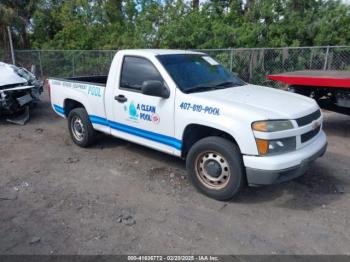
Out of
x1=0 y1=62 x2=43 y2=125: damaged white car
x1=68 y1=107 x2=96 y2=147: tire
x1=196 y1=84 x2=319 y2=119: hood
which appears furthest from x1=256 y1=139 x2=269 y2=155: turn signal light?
x1=0 y1=62 x2=43 y2=125: damaged white car

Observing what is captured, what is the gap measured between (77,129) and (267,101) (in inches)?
148

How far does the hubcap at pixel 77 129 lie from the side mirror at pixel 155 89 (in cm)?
231

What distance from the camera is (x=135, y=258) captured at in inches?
123

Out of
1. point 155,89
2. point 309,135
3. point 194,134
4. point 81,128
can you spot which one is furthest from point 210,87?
point 81,128

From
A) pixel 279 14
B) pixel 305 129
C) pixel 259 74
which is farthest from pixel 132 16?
pixel 305 129

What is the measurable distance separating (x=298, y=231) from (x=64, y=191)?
3.04 meters

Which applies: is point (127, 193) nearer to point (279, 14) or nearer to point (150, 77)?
point (150, 77)

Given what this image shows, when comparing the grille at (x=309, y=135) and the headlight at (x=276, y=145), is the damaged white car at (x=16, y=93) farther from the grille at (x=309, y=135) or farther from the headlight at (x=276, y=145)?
the grille at (x=309, y=135)

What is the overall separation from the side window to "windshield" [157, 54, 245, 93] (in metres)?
0.20

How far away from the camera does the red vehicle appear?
6.35m

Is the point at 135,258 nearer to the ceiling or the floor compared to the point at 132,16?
nearer to the floor

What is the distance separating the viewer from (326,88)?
270 inches

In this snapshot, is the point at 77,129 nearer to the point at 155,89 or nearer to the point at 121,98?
the point at 121,98

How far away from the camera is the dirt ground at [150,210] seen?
3.34m
